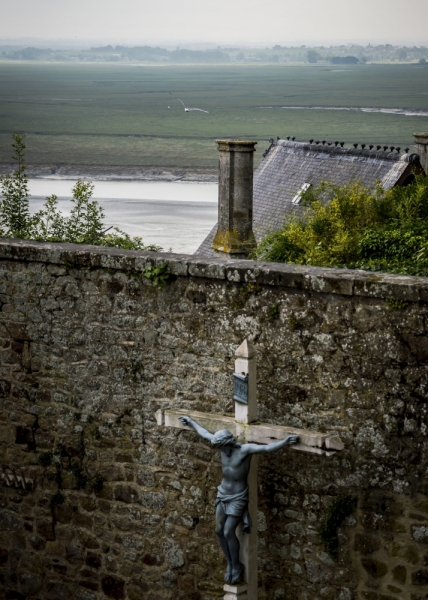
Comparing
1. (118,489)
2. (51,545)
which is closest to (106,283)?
(118,489)

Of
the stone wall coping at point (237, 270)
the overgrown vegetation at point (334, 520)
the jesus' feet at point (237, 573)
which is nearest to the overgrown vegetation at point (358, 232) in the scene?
the stone wall coping at point (237, 270)

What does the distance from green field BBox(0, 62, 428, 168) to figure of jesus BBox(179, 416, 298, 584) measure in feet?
164

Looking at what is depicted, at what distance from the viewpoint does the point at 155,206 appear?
51.7m

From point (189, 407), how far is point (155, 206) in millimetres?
44045

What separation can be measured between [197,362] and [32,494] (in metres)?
1.90

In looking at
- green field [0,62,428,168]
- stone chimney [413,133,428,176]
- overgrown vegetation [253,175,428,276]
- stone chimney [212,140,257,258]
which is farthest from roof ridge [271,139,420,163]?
green field [0,62,428,168]

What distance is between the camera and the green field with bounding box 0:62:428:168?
71.1 m

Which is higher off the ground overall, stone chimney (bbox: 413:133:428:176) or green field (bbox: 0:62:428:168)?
stone chimney (bbox: 413:133:428:176)

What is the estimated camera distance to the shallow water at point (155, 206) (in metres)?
42.4

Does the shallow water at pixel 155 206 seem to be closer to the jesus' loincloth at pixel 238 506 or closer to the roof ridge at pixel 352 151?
the roof ridge at pixel 352 151

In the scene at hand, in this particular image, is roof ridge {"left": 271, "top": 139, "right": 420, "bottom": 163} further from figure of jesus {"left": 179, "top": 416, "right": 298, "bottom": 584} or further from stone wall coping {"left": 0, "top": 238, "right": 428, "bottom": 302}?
figure of jesus {"left": 179, "top": 416, "right": 298, "bottom": 584}

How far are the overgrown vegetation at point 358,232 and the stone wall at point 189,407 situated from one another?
7.71 ft

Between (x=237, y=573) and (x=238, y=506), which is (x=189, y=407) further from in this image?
(x=237, y=573)

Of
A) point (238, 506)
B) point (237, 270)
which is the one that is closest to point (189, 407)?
point (238, 506)
